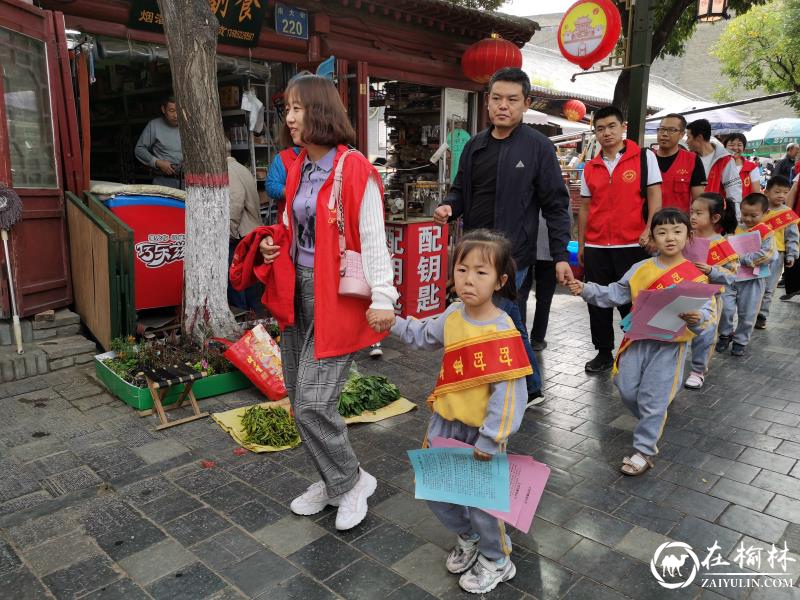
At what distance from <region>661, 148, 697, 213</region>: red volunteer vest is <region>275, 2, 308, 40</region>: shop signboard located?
4619mm

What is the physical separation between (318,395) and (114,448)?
1.87m

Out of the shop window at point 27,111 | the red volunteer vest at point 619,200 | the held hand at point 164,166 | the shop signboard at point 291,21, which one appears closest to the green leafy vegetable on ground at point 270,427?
the red volunteer vest at point 619,200

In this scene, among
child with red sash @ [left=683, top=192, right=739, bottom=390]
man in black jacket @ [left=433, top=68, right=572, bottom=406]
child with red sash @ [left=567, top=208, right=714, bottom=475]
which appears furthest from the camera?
child with red sash @ [left=683, top=192, right=739, bottom=390]

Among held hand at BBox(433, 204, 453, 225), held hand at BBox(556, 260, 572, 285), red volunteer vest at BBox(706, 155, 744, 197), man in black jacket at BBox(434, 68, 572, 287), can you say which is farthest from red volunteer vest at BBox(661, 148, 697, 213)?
held hand at BBox(433, 204, 453, 225)

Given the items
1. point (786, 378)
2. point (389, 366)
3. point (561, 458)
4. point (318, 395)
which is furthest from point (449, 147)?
point (318, 395)

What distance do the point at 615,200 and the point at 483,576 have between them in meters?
3.40

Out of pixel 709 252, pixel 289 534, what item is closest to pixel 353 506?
pixel 289 534

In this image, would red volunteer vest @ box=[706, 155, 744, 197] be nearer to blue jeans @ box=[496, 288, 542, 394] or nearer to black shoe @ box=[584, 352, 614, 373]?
black shoe @ box=[584, 352, 614, 373]

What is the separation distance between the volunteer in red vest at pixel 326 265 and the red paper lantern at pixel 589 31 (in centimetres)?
493

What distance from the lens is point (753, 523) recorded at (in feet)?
10.1

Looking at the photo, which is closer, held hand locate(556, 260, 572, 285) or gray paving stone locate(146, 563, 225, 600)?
gray paving stone locate(146, 563, 225, 600)

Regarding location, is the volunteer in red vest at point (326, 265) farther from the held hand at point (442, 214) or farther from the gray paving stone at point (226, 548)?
the held hand at point (442, 214)

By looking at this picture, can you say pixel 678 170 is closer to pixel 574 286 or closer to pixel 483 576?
pixel 574 286

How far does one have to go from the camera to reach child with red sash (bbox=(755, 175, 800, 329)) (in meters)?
6.77
